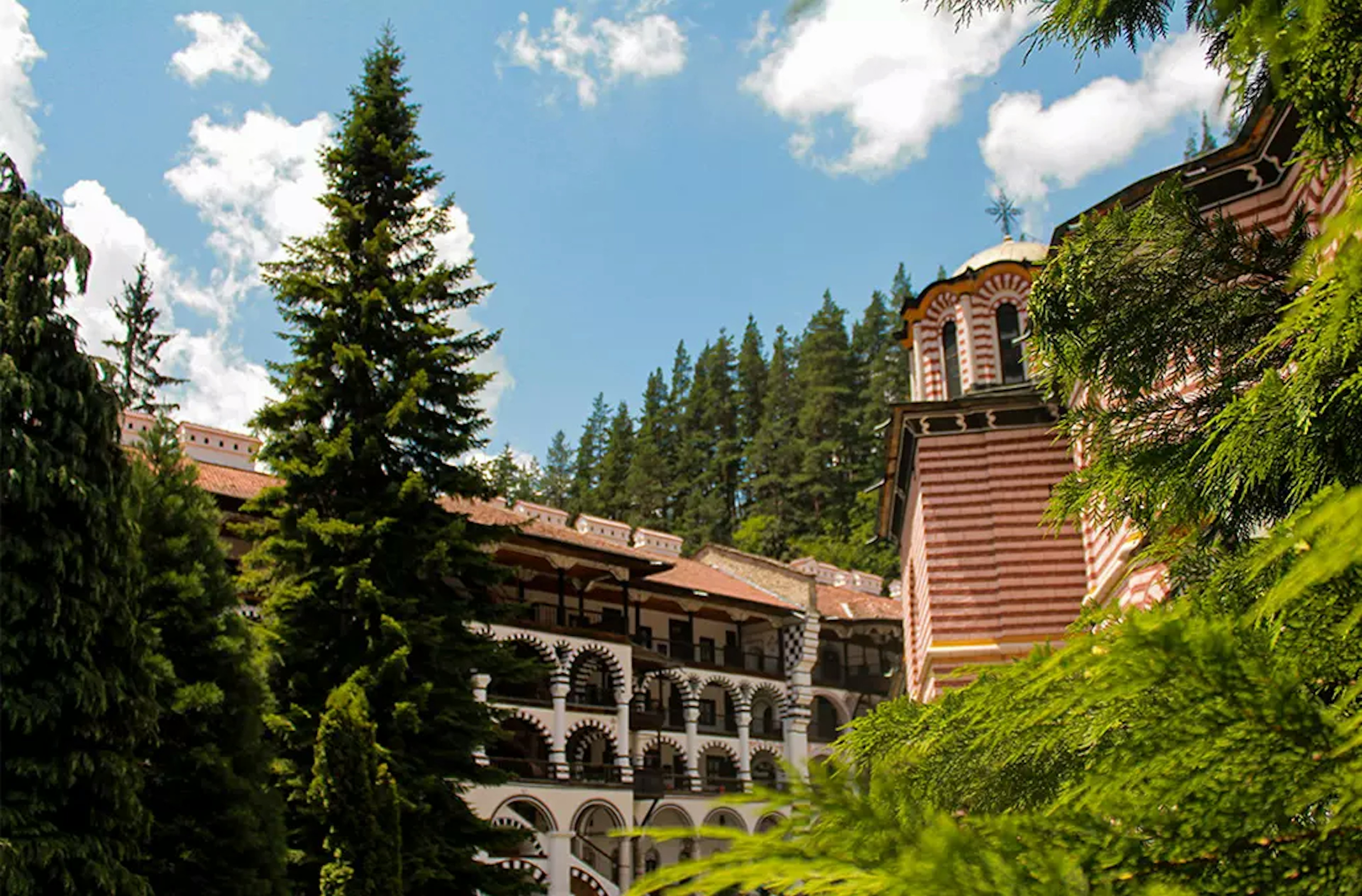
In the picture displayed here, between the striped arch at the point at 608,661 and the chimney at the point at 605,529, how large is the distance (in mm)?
5607

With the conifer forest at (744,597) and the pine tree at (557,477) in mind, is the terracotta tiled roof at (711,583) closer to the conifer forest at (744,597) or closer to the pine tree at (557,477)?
the conifer forest at (744,597)

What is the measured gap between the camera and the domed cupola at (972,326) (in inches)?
786

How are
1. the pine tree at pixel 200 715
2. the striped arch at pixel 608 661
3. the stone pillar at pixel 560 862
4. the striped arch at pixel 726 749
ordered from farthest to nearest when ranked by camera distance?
1. the striped arch at pixel 726 749
2. the striped arch at pixel 608 661
3. the stone pillar at pixel 560 862
4. the pine tree at pixel 200 715

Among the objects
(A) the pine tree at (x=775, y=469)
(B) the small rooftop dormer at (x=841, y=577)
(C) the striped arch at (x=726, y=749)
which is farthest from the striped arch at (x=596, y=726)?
(A) the pine tree at (x=775, y=469)

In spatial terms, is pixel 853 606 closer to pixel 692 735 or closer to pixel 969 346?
pixel 692 735

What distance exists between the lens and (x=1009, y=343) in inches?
790

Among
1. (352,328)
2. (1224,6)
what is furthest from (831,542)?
(1224,6)

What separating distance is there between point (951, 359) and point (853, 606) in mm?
23576

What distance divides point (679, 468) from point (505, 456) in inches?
468

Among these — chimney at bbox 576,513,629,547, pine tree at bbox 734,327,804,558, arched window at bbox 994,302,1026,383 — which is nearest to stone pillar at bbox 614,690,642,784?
chimney at bbox 576,513,629,547

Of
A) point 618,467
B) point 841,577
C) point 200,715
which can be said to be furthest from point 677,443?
point 200,715

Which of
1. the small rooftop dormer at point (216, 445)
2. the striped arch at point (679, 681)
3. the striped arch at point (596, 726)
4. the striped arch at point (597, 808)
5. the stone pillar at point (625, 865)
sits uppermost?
the small rooftop dormer at point (216, 445)

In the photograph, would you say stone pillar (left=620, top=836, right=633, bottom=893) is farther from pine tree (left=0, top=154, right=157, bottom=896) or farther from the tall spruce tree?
pine tree (left=0, top=154, right=157, bottom=896)

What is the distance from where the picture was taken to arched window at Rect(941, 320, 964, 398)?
804 inches
